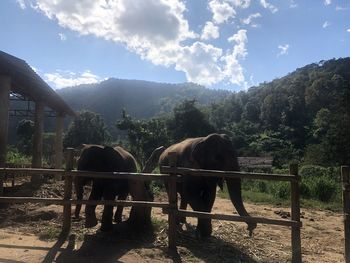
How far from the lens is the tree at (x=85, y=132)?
53375 millimetres

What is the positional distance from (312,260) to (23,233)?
5.94 m

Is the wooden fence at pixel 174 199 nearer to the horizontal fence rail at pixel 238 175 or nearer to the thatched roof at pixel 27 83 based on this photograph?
the horizontal fence rail at pixel 238 175

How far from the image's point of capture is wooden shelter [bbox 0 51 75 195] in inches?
526

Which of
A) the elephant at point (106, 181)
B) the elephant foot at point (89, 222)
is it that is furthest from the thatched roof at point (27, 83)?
the elephant foot at point (89, 222)

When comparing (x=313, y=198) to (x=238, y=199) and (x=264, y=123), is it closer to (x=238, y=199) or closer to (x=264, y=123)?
(x=238, y=199)

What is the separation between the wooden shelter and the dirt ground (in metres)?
3.60

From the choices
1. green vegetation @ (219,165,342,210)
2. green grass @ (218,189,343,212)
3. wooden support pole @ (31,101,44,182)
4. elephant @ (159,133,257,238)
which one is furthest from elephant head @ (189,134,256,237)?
wooden support pole @ (31,101,44,182)

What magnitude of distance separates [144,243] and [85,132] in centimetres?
4736

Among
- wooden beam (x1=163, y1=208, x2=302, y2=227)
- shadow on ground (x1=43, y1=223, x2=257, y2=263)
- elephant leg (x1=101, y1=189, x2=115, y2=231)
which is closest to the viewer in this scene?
wooden beam (x1=163, y1=208, x2=302, y2=227)

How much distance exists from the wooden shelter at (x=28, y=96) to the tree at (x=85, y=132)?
28.3m

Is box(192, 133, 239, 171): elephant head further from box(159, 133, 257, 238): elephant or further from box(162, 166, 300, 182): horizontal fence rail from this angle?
box(162, 166, 300, 182): horizontal fence rail

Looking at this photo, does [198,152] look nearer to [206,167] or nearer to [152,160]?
[206,167]

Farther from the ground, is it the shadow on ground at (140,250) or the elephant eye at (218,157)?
the elephant eye at (218,157)

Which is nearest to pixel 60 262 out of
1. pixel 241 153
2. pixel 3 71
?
pixel 3 71
